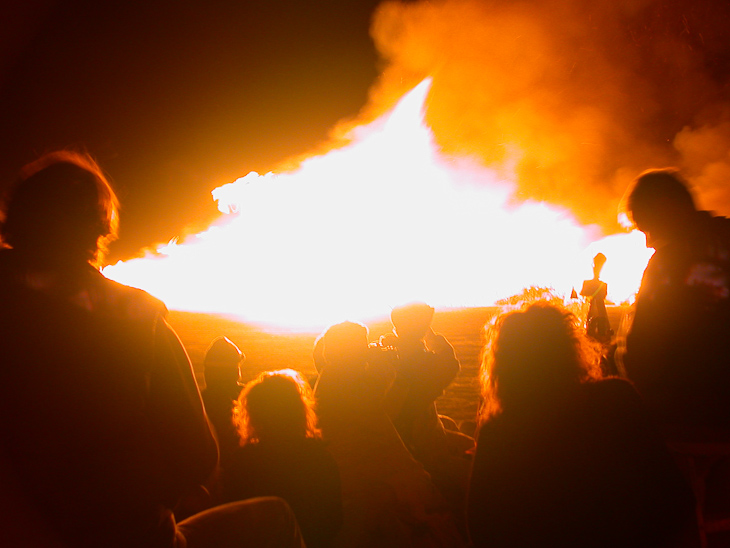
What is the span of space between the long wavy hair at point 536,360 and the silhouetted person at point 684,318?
1.26ft

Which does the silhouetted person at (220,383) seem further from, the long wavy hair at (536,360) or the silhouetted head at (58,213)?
the long wavy hair at (536,360)

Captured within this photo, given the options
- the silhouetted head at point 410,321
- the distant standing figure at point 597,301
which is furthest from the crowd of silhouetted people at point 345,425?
the distant standing figure at point 597,301

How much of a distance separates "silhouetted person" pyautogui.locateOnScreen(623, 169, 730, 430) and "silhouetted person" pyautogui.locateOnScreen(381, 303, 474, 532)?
110 cm

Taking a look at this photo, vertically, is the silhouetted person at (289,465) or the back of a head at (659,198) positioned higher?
the back of a head at (659,198)

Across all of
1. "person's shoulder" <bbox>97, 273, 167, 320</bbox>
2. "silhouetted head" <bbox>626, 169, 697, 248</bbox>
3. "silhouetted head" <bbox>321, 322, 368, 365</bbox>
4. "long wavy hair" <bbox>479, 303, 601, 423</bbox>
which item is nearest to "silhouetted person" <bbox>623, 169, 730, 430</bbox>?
"silhouetted head" <bbox>626, 169, 697, 248</bbox>

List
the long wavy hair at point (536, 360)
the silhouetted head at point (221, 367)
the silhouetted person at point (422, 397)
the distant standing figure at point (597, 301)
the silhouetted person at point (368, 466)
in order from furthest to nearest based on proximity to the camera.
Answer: the distant standing figure at point (597, 301)
the silhouetted head at point (221, 367)
the silhouetted person at point (422, 397)
the silhouetted person at point (368, 466)
the long wavy hair at point (536, 360)

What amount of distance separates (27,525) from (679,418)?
270cm

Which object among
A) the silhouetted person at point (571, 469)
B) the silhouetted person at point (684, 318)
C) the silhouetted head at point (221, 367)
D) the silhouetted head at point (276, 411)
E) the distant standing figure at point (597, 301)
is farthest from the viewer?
the distant standing figure at point (597, 301)

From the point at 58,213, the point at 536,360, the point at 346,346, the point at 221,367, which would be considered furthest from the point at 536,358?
the point at 221,367

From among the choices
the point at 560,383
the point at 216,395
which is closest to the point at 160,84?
the point at 216,395

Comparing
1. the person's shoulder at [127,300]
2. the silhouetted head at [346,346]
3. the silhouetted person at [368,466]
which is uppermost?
the person's shoulder at [127,300]

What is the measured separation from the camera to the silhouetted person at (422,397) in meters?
2.16

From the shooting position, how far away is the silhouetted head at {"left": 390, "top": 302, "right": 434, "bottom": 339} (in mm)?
2432

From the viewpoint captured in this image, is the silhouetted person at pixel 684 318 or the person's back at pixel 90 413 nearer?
the person's back at pixel 90 413
